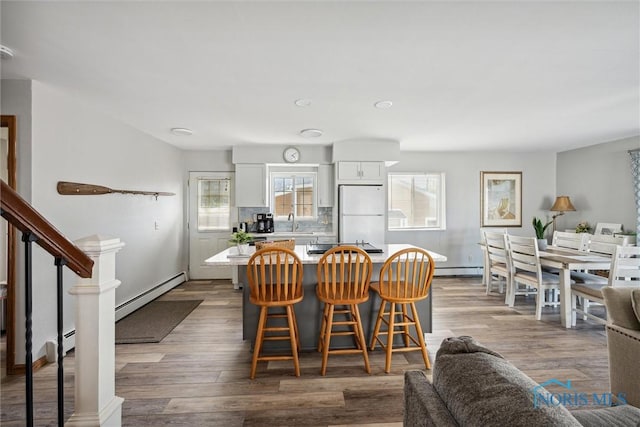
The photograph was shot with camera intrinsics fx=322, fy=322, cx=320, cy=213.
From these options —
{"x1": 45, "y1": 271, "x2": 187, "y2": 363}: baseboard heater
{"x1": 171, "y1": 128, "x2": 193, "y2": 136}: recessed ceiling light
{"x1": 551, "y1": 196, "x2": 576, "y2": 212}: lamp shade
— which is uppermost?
{"x1": 171, "y1": 128, "x2": 193, "y2": 136}: recessed ceiling light

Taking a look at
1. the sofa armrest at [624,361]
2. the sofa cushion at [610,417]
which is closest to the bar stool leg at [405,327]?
the sofa armrest at [624,361]

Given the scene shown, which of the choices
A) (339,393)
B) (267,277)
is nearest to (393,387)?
(339,393)

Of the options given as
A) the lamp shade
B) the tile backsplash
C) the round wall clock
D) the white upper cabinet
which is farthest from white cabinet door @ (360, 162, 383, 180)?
the lamp shade

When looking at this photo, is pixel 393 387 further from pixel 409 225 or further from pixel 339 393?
pixel 409 225

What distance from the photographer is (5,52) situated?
6.96 ft

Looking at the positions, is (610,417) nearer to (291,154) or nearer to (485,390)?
(485,390)

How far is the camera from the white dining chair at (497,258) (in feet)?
14.0

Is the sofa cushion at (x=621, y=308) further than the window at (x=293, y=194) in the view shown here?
No

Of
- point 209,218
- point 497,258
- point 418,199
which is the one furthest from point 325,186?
point 497,258

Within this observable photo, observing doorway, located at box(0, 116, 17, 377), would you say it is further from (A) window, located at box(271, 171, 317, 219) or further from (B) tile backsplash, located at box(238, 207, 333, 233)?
(A) window, located at box(271, 171, 317, 219)

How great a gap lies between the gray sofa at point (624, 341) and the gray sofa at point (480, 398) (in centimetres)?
82

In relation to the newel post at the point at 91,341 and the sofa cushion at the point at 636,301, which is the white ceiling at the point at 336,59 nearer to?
the newel post at the point at 91,341

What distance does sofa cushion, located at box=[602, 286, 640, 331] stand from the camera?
5.67 feet

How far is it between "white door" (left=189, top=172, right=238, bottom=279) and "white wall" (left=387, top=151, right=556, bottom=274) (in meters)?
3.03
